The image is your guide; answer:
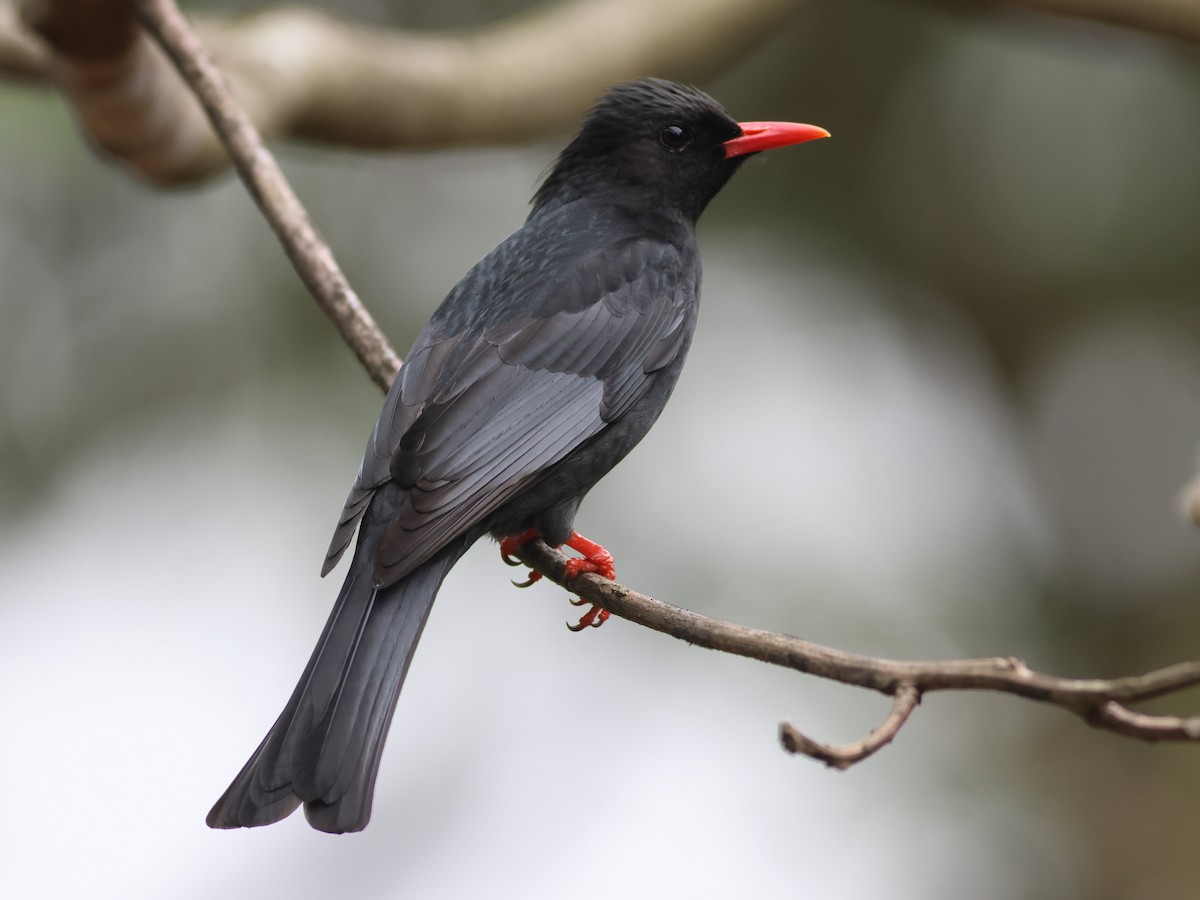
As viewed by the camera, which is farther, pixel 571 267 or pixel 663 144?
pixel 663 144

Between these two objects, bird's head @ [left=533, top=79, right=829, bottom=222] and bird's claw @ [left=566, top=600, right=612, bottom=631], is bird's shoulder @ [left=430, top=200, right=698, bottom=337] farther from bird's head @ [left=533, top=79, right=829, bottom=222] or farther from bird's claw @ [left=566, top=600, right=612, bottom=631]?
bird's claw @ [left=566, top=600, right=612, bottom=631]

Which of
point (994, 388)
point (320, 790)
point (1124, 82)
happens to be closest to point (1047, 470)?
point (994, 388)

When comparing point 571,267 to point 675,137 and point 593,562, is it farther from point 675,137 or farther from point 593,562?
point 593,562

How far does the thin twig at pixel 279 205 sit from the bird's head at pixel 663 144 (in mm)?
923

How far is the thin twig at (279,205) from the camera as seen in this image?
152 inches

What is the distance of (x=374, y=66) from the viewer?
16.8ft

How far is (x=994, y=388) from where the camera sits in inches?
331

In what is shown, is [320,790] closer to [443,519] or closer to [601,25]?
[443,519]

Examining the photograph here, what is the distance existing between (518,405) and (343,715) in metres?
1.02

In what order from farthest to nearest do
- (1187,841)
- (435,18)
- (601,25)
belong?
(435,18) < (1187,841) < (601,25)

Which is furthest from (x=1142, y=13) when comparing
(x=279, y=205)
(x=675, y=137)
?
(x=279, y=205)

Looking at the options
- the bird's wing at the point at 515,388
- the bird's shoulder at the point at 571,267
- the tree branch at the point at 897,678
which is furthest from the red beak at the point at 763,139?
the tree branch at the point at 897,678

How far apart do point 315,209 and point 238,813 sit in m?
5.07

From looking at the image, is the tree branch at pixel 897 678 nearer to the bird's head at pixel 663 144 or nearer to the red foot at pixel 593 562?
the red foot at pixel 593 562
